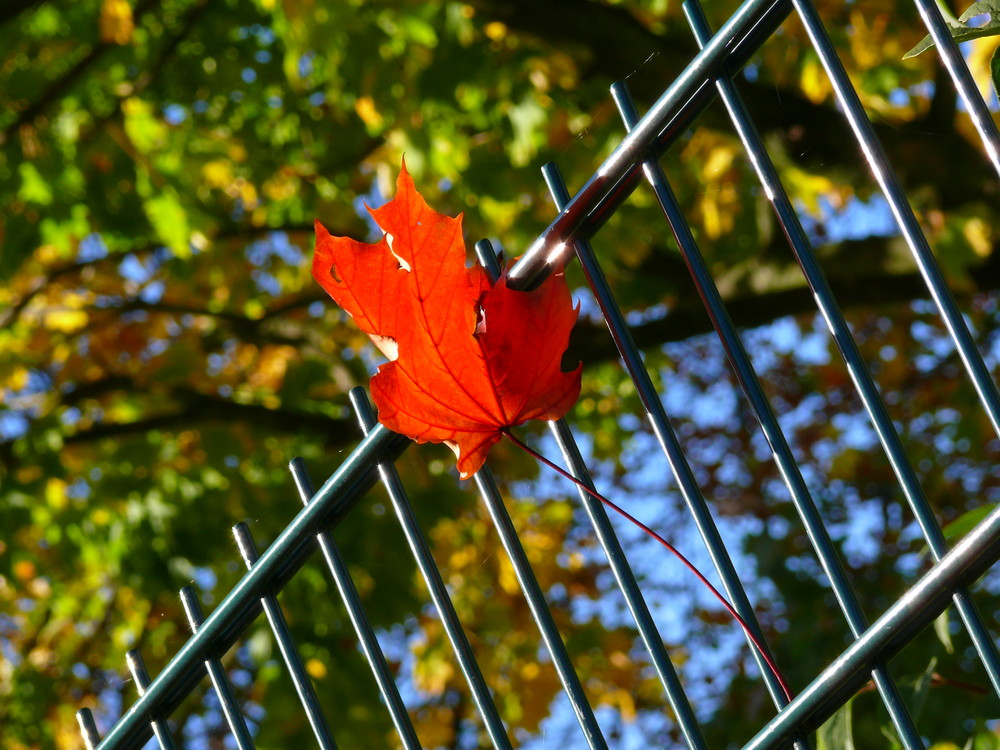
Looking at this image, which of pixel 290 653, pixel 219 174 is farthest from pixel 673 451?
pixel 219 174

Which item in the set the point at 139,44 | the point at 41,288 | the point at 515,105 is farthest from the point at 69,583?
the point at 515,105

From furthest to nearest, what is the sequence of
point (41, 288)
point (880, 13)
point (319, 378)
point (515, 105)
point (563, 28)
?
point (41, 288) < point (319, 378) < point (880, 13) < point (515, 105) < point (563, 28)

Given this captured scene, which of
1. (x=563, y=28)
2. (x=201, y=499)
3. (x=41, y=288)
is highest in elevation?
(x=41, y=288)

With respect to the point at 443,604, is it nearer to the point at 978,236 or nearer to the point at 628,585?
the point at 628,585

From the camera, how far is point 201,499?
4.42 meters

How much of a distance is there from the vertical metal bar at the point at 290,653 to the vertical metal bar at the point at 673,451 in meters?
0.60

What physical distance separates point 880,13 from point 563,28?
1.52m

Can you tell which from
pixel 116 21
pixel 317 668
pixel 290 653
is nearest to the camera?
pixel 290 653

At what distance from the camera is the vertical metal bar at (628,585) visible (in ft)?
3.83

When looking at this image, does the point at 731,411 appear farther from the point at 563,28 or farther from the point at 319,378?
the point at 563,28

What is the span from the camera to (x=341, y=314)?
5.48 meters

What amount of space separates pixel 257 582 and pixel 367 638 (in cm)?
19

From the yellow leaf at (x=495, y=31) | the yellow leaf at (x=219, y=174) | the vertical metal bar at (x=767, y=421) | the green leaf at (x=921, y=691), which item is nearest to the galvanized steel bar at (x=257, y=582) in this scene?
the vertical metal bar at (x=767, y=421)

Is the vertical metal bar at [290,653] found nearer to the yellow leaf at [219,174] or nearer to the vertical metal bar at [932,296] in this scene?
the vertical metal bar at [932,296]
